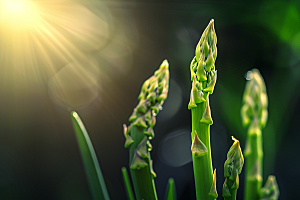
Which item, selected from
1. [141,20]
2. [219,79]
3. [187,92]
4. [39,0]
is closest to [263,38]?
[219,79]

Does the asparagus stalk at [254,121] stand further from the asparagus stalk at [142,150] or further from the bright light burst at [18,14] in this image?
the bright light burst at [18,14]

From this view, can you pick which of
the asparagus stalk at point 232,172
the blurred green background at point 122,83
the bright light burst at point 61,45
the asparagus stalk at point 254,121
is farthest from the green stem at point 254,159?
the bright light burst at point 61,45

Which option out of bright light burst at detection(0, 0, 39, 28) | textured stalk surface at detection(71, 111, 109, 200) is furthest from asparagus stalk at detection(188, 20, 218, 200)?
bright light burst at detection(0, 0, 39, 28)

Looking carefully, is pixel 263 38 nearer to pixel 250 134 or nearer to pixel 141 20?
pixel 141 20

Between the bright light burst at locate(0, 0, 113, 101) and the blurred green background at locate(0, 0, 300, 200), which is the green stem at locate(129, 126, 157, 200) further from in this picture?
the bright light burst at locate(0, 0, 113, 101)

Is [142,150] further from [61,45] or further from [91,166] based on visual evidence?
[61,45]

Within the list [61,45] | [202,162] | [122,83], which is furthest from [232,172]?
[61,45]

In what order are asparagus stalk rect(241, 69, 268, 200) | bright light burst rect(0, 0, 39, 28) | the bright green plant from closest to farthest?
asparagus stalk rect(241, 69, 268, 200), the bright green plant, bright light burst rect(0, 0, 39, 28)
